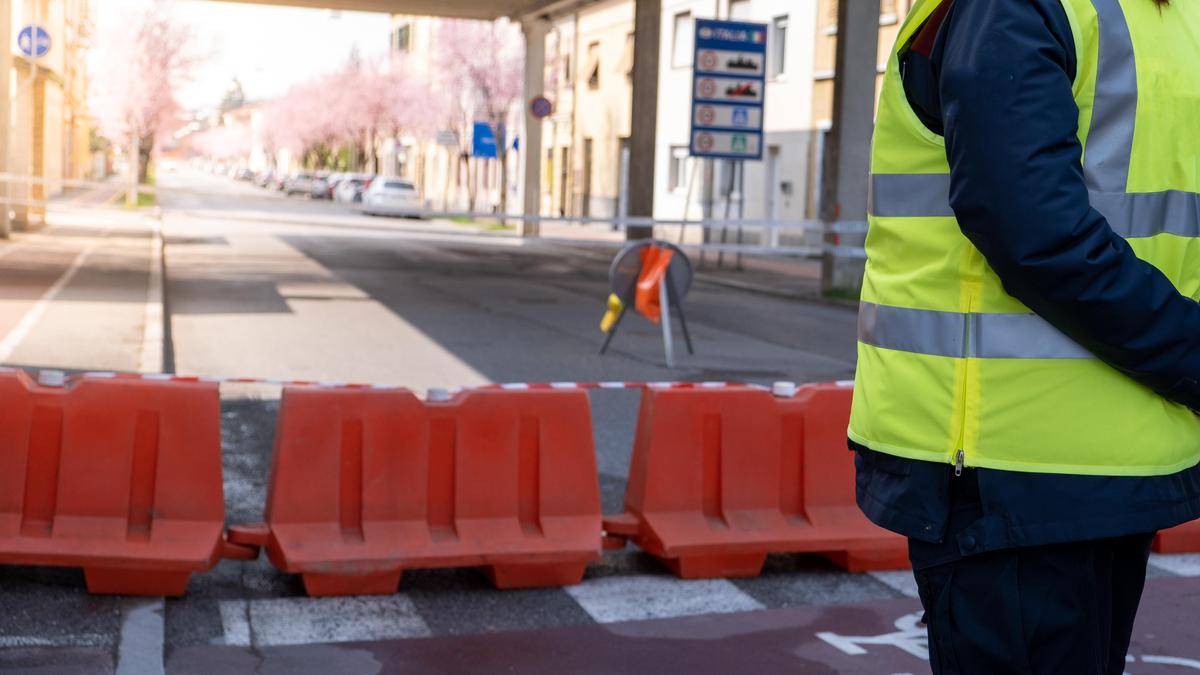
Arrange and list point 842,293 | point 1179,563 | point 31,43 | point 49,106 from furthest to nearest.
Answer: point 49,106
point 31,43
point 842,293
point 1179,563

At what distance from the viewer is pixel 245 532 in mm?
5383

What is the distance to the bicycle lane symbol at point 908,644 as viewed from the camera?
471 centimetres

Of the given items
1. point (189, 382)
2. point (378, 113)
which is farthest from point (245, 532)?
point (378, 113)

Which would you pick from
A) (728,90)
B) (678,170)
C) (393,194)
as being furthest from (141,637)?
(393,194)

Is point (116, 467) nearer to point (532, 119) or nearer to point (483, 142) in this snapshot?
point (532, 119)

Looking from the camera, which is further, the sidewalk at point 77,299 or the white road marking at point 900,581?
the sidewalk at point 77,299

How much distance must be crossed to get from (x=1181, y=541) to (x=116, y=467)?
4191mm

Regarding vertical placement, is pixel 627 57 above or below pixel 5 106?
above

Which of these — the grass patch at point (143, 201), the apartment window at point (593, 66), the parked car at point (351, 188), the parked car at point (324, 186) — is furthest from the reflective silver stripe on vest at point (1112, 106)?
the parked car at point (324, 186)

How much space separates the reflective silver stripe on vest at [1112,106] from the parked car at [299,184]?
8121cm

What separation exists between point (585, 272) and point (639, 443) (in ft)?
67.8

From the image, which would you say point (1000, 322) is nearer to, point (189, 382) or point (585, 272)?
point (189, 382)

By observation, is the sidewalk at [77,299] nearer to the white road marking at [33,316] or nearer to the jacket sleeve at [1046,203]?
the white road marking at [33,316]

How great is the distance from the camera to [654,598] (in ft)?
17.8
